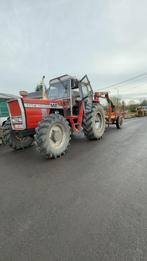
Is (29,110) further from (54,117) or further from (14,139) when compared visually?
(14,139)

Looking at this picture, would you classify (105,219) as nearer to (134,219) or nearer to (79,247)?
(134,219)

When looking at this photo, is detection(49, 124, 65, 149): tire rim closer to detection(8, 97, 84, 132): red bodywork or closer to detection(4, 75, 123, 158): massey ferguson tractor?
detection(4, 75, 123, 158): massey ferguson tractor

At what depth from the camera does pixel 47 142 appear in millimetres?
4133

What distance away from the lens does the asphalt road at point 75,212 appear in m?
1.48

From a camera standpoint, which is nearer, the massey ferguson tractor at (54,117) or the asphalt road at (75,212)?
the asphalt road at (75,212)

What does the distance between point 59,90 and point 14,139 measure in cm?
262

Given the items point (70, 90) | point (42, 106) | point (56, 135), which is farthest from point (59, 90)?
point (56, 135)

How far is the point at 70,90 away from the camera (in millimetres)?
5875

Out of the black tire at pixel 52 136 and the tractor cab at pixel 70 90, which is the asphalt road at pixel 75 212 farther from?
the tractor cab at pixel 70 90

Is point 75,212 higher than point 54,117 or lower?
lower

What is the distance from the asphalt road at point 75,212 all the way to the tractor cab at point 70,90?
120 inches

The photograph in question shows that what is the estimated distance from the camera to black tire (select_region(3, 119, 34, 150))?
5.27m

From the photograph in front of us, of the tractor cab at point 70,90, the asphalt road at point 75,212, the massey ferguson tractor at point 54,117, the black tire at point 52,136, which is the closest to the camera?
the asphalt road at point 75,212

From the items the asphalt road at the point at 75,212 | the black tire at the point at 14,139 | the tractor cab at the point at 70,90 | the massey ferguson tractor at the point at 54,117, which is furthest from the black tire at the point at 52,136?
the black tire at the point at 14,139
